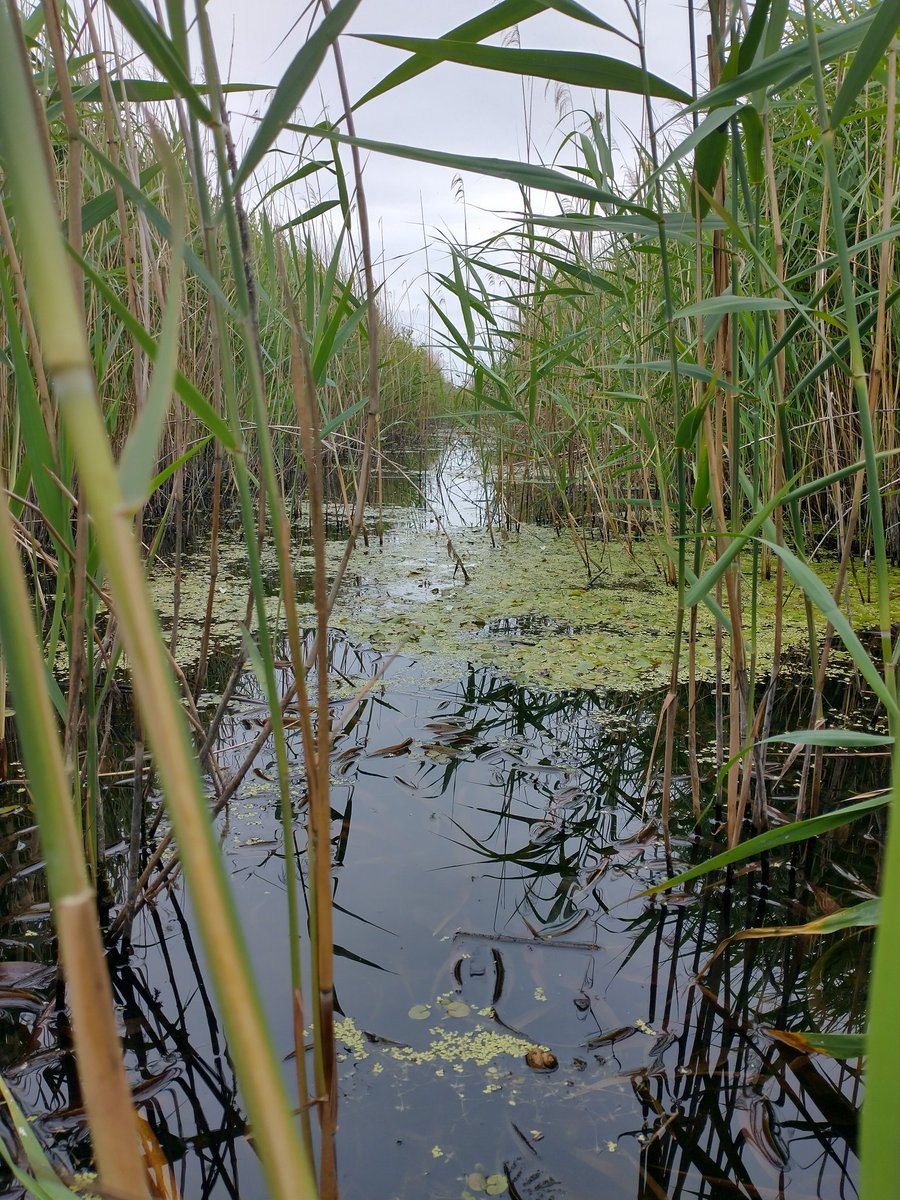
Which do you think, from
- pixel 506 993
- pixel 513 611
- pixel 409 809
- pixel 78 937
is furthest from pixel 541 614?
pixel 78 937

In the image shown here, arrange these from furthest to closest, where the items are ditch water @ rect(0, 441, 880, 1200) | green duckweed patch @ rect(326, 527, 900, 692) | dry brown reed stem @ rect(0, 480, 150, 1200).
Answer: green duckweed patch @ rect(326, 527, 900, 692) < ditch water @ rect(0, 441, 880, 1200) < dry brown reed stem @ rect(0, 480, 150, 1200)

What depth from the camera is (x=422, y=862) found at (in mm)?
1167

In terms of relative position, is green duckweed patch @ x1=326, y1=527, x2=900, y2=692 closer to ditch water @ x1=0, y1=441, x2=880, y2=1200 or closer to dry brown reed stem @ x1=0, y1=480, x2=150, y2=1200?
ditch water @ x1=0, y1=441, x2=880, y2=1200

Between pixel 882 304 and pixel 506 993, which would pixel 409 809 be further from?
pixel 882 304

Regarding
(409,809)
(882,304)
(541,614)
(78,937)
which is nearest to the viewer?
(78,937)

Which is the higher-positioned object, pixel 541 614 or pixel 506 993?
pixel 541 614

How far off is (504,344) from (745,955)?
257 centimetres

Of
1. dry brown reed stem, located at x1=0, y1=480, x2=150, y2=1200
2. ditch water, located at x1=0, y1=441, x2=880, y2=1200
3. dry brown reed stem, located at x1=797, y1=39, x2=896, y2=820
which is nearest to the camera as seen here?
dry brown reed stem, located at x1=0, y1=480, x2=150, y2=1200

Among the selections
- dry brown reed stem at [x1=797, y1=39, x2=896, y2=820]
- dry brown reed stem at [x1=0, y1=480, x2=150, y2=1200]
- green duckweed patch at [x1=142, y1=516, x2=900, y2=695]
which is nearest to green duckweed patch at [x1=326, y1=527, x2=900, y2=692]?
green duckweed patch at [x1=142, y1=516, x2=900, y2=695]

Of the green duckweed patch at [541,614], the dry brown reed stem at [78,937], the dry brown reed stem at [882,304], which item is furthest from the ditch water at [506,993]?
the dry brown reed stem at [78,937]

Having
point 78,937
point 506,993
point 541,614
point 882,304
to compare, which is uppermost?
point 882,304

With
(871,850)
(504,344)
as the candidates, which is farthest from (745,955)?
(504,344)

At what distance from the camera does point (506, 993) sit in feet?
3.01

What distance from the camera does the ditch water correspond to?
0.72 m
